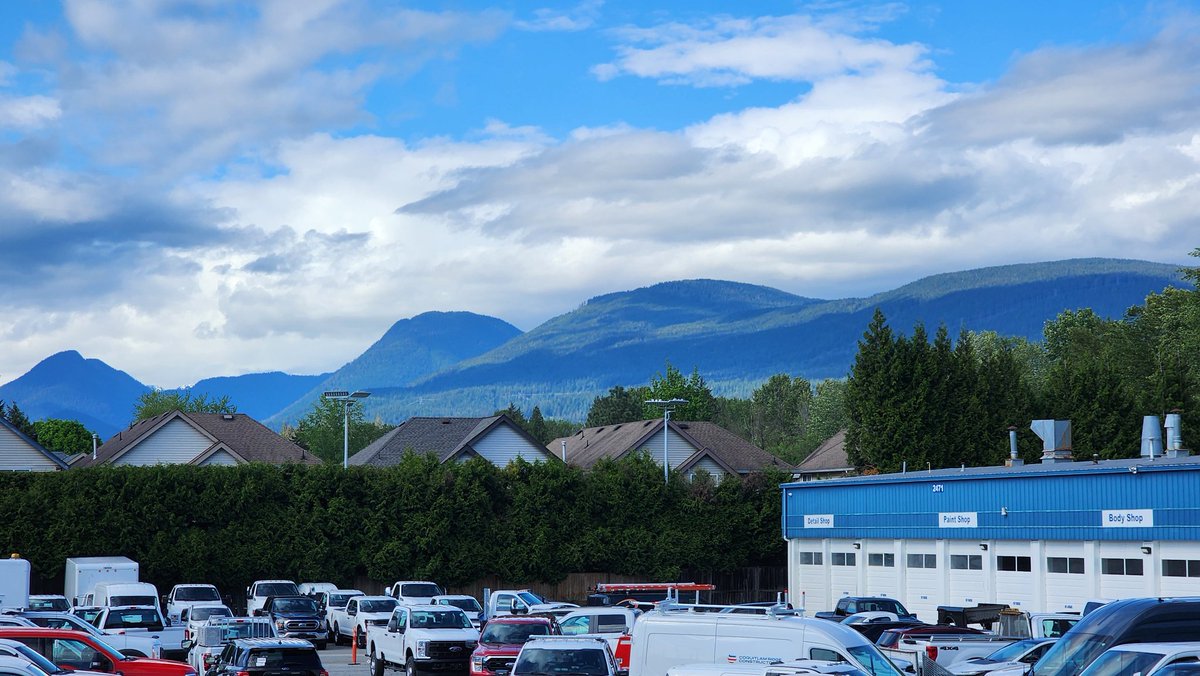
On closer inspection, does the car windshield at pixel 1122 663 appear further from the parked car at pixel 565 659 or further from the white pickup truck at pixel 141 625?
the white pickup truck at pixel 141 625

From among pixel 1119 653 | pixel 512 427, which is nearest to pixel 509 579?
pixel 512 427

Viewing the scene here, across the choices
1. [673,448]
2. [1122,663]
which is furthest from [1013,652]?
[673,448]

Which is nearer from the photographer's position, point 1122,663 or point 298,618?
point 1122,663

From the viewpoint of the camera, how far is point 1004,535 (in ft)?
144

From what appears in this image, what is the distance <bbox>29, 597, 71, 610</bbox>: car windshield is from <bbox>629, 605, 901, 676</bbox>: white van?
83.3 feet

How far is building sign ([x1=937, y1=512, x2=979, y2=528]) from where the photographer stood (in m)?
45.1

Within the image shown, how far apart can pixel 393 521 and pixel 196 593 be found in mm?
10935

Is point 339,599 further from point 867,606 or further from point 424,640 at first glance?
point 867,606

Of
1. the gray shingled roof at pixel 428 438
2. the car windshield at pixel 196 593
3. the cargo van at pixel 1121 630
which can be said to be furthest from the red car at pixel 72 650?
the gray shingled roof at pixel 428 438

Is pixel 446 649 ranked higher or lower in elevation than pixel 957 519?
lower

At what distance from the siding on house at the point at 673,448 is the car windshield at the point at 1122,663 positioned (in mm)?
64675

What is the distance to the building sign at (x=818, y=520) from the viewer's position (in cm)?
5303

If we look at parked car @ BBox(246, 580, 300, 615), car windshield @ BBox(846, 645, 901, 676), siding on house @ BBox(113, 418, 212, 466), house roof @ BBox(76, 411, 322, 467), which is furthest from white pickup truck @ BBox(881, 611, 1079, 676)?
siding on house @ BBox(113, 418, 212, 466)

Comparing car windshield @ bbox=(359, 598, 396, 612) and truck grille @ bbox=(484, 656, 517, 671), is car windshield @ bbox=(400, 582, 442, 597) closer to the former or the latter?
car windshield @ bbox=(359, 598, 396, 612)
